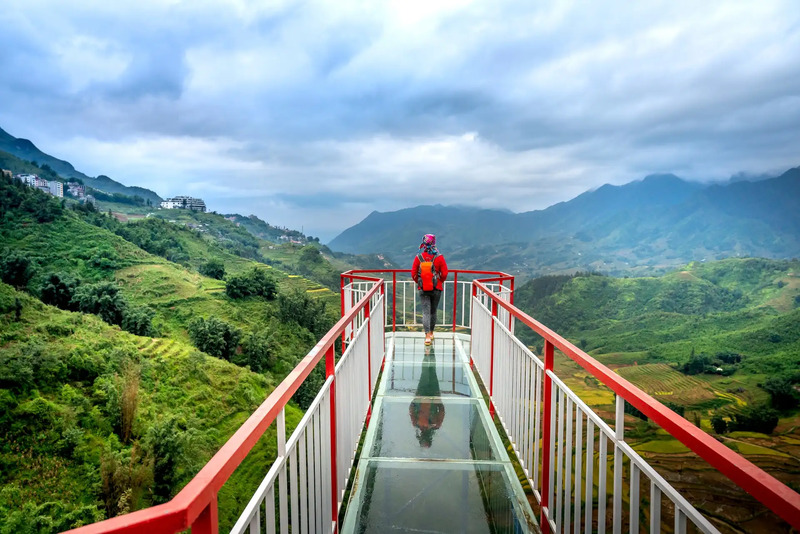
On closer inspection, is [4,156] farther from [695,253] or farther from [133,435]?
[695,253]

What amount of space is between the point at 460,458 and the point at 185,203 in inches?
5358

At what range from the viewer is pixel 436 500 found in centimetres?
287

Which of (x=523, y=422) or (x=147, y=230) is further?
(x=147, y=230)

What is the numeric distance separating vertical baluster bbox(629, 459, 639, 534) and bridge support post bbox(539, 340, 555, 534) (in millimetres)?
846

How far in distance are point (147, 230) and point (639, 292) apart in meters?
91.6

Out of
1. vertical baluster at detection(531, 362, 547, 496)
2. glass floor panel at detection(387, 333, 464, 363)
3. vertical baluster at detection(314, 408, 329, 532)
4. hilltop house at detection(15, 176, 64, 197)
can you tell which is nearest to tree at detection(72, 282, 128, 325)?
glass floor panel at detection(387, 333, 464, 363)

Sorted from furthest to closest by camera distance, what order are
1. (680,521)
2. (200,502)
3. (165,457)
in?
(165,457), (680,521), (200,502)

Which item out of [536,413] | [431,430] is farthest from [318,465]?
[431,430]

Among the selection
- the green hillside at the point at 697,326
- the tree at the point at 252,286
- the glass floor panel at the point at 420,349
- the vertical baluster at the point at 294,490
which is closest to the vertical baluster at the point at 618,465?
the vertical baluster at the point at 294,490

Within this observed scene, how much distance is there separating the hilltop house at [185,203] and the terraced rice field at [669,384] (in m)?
109

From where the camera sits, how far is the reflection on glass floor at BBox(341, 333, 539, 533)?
2678 millimetres

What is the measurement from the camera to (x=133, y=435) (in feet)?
57.4

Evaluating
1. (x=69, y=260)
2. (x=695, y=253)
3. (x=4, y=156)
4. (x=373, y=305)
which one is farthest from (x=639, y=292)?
(x=4, y=156)

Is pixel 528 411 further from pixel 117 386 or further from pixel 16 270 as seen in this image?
pixel 16 270
